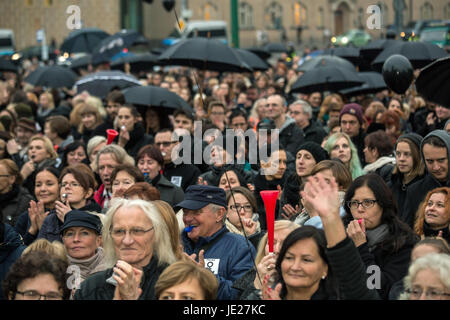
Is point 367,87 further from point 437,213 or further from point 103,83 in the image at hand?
point 437,213

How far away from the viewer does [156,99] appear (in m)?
12.0

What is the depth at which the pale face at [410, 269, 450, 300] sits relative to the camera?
407 cm

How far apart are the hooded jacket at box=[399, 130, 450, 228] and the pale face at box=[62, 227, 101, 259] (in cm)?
284

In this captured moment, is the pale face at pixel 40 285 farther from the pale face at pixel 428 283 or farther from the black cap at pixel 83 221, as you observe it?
the pale face at pixel 428 283

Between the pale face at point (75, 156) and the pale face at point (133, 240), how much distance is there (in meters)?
5.04

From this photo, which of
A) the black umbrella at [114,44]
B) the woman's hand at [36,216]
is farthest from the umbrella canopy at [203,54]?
the black umbrella at [114,44]

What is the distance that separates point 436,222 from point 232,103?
995 cm

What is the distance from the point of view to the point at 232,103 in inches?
626

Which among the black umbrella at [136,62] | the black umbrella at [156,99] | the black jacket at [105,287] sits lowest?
the black jacket at [105,287]

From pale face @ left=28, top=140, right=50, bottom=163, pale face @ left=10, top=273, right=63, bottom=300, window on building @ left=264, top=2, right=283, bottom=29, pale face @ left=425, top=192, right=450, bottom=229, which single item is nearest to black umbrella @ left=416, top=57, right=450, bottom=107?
pale face @ left=425, top=192, right=450, bottom=229

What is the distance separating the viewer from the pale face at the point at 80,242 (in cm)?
586

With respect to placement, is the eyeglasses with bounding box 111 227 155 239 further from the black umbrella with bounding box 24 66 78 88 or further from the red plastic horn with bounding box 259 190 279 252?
the black umbrella with bounding box 24 66 78 88
